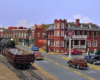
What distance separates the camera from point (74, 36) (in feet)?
149

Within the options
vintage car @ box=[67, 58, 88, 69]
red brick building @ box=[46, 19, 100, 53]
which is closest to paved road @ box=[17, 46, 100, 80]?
vintage car @ box=[67, 58, 88, 69]

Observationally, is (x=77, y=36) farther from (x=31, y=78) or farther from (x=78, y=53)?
(x=31, y=78)

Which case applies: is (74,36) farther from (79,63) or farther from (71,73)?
(71,73)

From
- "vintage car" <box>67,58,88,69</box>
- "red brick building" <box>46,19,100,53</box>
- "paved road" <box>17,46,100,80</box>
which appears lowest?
"paved road" <box>17,46,100,80</box>

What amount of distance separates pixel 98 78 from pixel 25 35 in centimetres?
6209

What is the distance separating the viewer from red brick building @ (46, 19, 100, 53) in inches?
1781

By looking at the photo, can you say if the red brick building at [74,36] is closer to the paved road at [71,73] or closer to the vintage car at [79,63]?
the vintage car at [79,63]

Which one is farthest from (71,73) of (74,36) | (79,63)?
(74,36)

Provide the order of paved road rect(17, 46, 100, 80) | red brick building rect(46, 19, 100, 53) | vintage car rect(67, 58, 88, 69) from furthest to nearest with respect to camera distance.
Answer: red brick building rect(46, 19, 100, 53), vintage car rect(67, 58, 88, 69), paved road rect(17, 46, 100, 80)

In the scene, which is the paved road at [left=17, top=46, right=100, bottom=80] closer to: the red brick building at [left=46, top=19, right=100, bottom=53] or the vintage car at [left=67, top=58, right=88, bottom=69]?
the vintage car at [left=67, top=58, right=88, bottom=69]

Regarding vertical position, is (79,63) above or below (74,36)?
below

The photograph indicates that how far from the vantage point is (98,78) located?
53.5 ft

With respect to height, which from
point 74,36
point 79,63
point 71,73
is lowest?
point 71,73

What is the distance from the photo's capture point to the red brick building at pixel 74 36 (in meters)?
45.2
